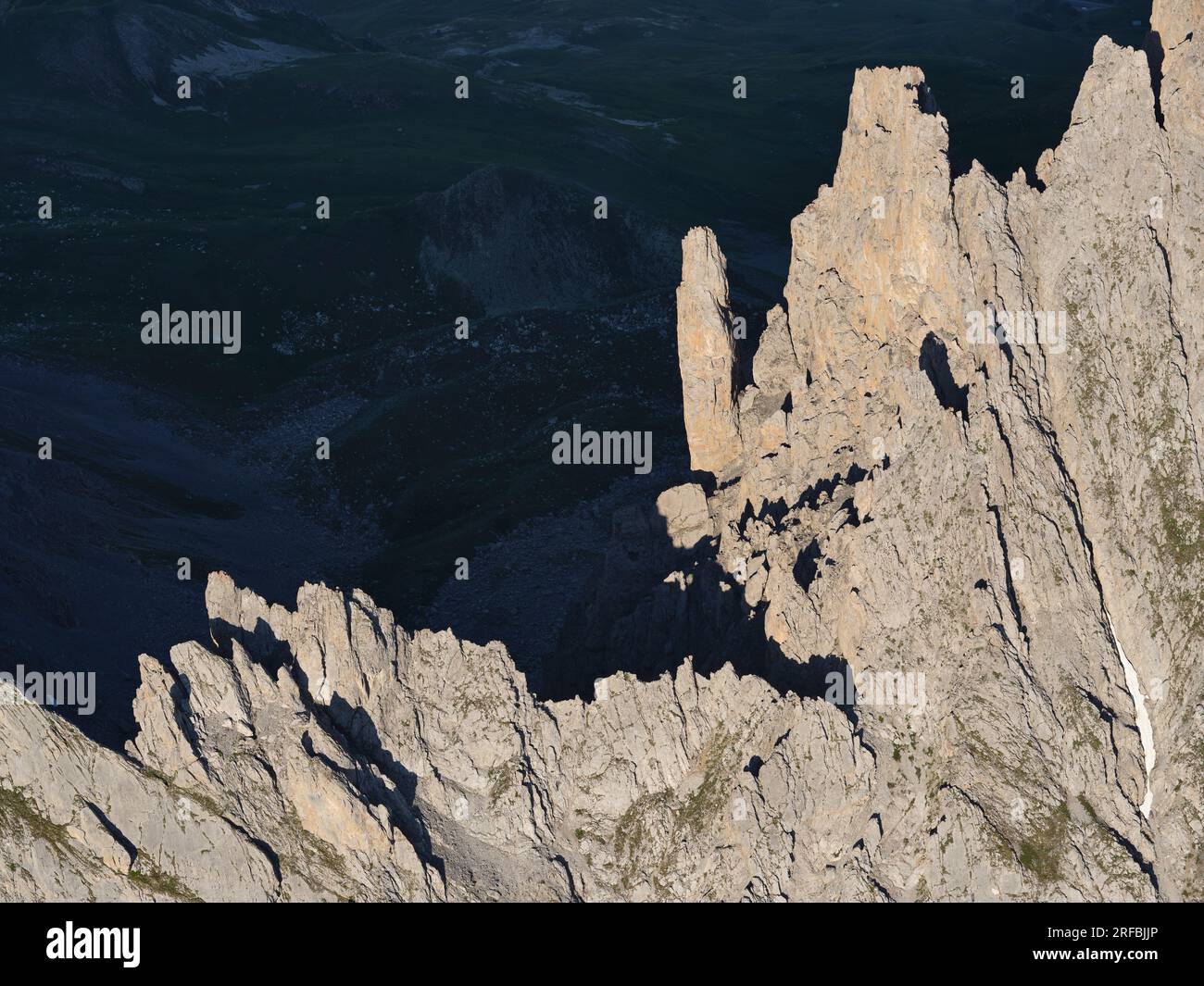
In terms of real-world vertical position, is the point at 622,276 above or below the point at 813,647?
above

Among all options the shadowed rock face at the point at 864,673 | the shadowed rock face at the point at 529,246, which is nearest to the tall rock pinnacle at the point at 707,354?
the shadowed rock face at the point at 864,673

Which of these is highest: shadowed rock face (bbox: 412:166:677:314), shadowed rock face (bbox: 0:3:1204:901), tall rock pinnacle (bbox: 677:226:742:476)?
shadowed rock face (bbox: 412:166:677:314)

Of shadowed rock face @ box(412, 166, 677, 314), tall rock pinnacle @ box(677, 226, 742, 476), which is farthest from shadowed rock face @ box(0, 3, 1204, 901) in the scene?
shadowed rock face @ box(412, 166, 677, 314)

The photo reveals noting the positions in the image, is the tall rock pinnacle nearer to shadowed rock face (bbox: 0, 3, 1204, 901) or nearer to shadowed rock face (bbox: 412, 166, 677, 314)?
shadowed rock face (bbox: 0, 3, 1204, 901)

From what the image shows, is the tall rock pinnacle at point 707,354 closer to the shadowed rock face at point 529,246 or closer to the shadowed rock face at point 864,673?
the shadowed rock face at point 864,673

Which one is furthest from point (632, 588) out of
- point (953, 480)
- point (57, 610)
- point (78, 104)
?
point (78, 104)

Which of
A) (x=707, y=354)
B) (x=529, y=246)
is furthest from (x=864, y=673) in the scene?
(x=529, y=246)
